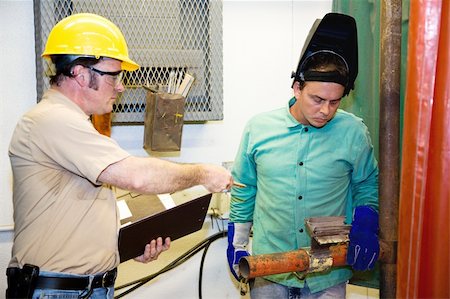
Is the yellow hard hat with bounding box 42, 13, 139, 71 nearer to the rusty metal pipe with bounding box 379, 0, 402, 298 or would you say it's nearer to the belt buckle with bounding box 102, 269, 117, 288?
the belt buckle with bounding box 102, 269, 117, 288

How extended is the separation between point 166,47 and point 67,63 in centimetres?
63

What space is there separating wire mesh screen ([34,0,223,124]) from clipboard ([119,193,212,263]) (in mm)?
569

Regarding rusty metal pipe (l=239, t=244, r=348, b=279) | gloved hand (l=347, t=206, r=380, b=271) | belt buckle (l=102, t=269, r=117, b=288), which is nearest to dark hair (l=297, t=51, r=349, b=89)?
gloved hand (l=347, t=206, r=380, b=271)

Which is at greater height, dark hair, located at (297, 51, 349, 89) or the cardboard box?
dark hair, located at (297, 51, 349, 89)

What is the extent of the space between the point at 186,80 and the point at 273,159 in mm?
547

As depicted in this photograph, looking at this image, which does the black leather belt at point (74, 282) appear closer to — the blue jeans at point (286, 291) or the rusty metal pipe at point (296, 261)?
the rusty metal pipe at point (296, 261)

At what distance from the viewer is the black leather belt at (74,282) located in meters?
1.29

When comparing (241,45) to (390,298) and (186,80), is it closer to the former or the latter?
(186,80)

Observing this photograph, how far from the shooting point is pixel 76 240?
4.33 ft

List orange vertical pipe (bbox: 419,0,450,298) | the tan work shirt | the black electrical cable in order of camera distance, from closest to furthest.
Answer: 1. orange vertical pipe (bbox: 419,0,450,298)
2. the tan work shirt
3. the black electrical cable

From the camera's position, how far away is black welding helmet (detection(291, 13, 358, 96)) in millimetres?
1534

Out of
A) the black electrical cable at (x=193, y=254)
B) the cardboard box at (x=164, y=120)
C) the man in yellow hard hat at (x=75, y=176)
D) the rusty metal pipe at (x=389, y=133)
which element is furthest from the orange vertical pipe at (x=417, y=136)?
the black electrical cable at (x=193, y=254)

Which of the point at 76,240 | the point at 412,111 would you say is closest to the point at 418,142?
the point at 412,111

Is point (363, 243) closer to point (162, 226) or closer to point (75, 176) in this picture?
point (162, 226)
